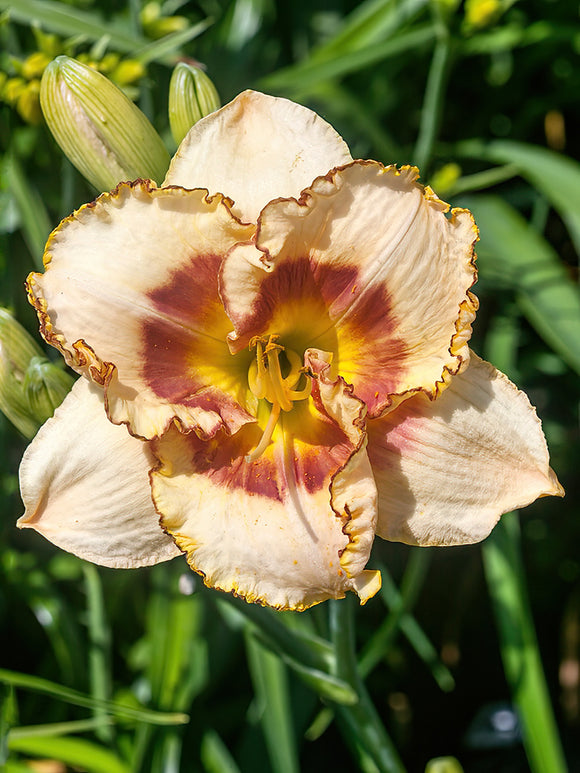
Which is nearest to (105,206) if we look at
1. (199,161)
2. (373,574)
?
(199,161)

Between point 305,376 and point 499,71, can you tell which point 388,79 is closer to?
point 499,71

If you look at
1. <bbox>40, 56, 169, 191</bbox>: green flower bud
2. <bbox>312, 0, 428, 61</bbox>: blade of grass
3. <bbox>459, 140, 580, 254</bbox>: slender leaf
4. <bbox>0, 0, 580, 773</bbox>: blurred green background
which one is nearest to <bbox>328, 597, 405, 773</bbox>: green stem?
<bbox>0, 0, 580, 773</bbox>: blurred green background

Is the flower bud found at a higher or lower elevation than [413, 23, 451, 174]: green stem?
higher

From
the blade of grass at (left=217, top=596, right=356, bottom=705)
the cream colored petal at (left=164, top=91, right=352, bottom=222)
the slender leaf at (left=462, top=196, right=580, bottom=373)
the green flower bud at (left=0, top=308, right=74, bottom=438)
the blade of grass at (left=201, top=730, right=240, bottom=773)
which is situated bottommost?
the blade of grass at (left=201, top=730, right=240, bottom=773)

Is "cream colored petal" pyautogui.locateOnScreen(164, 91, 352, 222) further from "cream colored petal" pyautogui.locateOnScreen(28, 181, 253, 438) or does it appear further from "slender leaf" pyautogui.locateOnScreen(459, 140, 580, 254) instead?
"slender leaf" pyautogui.locateOnScreen(459, 140, 580, 254)

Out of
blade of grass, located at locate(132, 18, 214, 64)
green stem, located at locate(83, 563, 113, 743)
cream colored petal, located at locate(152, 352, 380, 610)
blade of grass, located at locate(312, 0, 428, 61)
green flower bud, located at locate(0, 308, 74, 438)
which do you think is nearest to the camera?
cream colored petal, located at locate(152, 352, 380, 610)

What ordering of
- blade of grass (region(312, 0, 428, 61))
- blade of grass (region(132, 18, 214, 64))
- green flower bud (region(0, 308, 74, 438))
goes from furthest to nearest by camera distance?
1. blade of grass (region(312, 0, 428, 61))
2. blade of grass (region(132, 18, 214, 64))
3. green flower bud (region(0, 308, 74, 438))

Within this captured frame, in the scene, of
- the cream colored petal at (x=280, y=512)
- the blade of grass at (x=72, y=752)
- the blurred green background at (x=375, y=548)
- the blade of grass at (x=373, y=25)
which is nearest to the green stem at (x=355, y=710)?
the blurred green background at (x=375, y=548)
